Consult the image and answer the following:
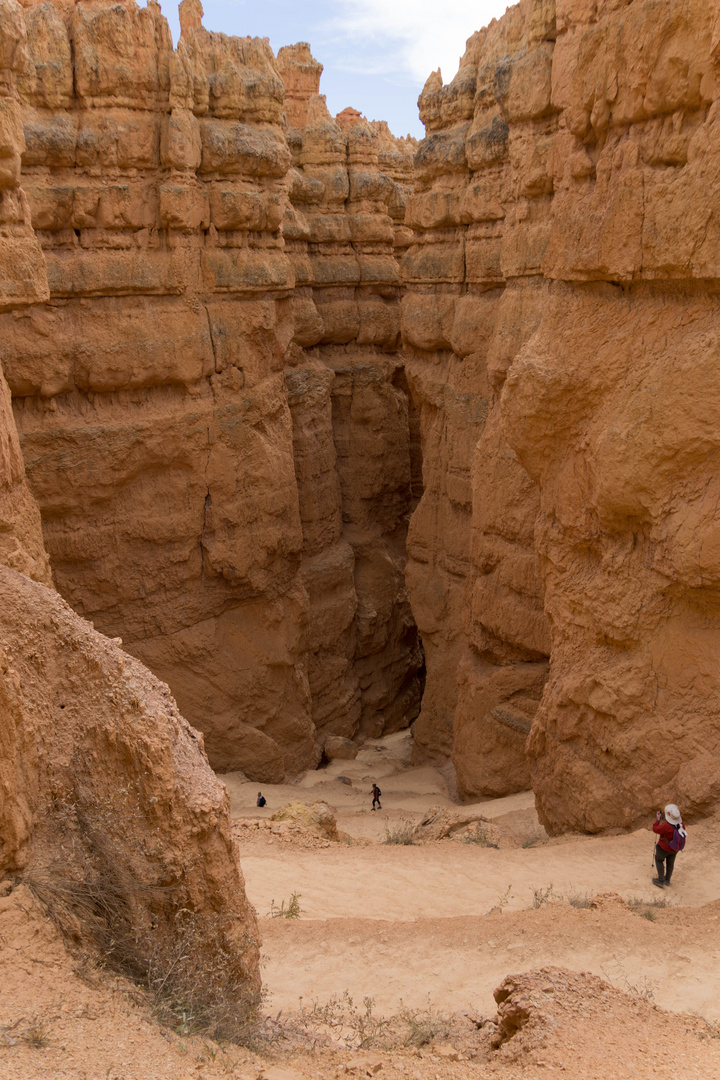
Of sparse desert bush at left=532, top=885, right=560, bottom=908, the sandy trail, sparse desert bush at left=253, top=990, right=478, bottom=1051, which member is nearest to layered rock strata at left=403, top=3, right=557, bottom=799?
the sandy trail

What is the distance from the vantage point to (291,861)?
730 cm

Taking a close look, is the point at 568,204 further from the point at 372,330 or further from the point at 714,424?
the point at 372,330

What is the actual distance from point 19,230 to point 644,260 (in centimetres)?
455

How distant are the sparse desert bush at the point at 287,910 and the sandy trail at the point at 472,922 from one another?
0.09 meters

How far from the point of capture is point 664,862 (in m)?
5.75

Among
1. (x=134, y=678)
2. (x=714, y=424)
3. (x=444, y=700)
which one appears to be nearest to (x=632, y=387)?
(x=714, y=424)

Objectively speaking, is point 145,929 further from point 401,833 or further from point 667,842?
point 401,833

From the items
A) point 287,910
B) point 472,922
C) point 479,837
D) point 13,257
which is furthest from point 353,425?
point 472,922

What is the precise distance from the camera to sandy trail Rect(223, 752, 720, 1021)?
4789mm

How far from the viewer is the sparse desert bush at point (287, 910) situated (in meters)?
5.98

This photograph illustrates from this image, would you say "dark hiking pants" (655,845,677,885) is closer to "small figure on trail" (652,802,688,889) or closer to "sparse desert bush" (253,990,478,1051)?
"small figure on trail" (652,802,688,889)

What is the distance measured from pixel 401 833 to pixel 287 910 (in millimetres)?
2962

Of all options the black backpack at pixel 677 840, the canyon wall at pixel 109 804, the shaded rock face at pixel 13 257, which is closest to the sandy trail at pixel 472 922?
the black backpack at pixel 677 840

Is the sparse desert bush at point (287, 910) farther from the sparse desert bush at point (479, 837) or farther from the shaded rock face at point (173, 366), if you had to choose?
the shaded rock face at point (173, 366)
